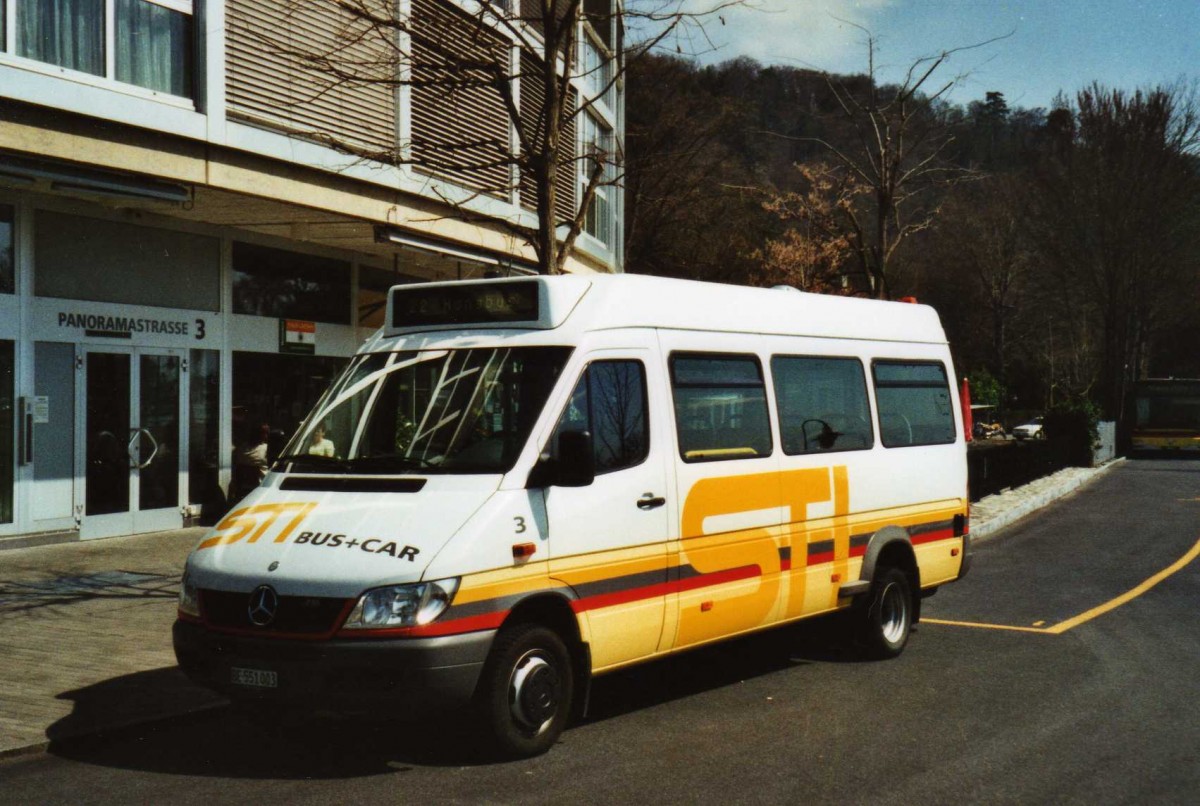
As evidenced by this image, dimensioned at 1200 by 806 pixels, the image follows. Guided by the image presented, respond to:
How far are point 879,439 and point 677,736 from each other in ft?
10.4

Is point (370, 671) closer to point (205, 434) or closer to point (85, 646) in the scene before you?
point (85, 646)

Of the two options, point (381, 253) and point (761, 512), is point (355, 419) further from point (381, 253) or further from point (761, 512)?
point (381, 253)

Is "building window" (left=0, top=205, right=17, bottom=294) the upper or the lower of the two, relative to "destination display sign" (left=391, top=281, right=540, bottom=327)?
upper

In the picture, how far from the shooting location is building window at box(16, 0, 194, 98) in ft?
42.3

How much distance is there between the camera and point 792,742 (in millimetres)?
6508

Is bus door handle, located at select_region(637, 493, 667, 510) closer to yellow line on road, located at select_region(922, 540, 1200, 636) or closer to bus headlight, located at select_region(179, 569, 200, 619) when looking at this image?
bus headlight, located at select_region(179, 569, 200, 619)

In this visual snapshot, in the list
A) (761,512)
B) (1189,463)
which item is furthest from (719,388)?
(1189,463)

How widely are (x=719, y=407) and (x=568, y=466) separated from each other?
5.11 ft

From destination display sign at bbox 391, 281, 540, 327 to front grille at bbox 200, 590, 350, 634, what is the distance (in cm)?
194

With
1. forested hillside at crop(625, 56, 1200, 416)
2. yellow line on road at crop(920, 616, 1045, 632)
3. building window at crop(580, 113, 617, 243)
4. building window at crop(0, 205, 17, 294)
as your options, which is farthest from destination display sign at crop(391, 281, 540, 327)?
forested hillside at crop(625, 56, 1200, 416)

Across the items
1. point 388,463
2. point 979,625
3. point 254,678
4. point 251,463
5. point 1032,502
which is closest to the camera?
point 254,678

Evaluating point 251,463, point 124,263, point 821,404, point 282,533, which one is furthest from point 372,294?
point 282,533

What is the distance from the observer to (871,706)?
7.36m

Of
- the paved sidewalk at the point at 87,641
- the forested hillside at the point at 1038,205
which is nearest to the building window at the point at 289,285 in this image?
the paved sidewalk at the point at 87,641
